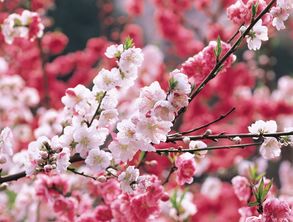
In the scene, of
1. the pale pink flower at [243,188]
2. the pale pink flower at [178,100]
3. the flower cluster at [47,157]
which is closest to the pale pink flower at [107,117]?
the flower cluster at [47,157]

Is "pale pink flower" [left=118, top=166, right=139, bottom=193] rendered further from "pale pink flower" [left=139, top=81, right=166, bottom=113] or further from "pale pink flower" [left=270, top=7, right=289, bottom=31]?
"pale pink flower" [left=270, top=7, right=289, bottom=31]

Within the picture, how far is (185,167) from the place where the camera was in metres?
2.26

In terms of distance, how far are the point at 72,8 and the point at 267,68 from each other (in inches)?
187

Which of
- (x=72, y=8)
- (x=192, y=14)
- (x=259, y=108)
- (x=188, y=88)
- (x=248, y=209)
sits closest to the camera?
(x=188, y=88)

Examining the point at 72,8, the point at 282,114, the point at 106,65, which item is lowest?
the point at 282,114

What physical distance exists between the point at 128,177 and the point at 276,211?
50 centimetres

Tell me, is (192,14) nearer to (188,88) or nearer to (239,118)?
(239,118)

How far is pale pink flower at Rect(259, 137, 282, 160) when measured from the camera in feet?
6.59

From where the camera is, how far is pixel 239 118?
5953 mm

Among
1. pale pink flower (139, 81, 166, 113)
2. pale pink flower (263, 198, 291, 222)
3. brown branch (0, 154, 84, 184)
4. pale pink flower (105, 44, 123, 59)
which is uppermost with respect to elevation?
Result: pale pink flower (105, 44, 123, 59)

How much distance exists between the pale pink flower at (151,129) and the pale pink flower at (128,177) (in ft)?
0.52

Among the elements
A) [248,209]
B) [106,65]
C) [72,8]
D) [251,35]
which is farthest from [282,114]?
[72,8]

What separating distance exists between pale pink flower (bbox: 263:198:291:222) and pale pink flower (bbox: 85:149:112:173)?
1.81ft

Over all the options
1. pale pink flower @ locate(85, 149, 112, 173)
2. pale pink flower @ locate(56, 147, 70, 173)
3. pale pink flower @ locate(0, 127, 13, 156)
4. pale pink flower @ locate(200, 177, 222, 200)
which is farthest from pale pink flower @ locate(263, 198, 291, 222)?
pale pink flower @ locate(200, 177, 222, 200)
